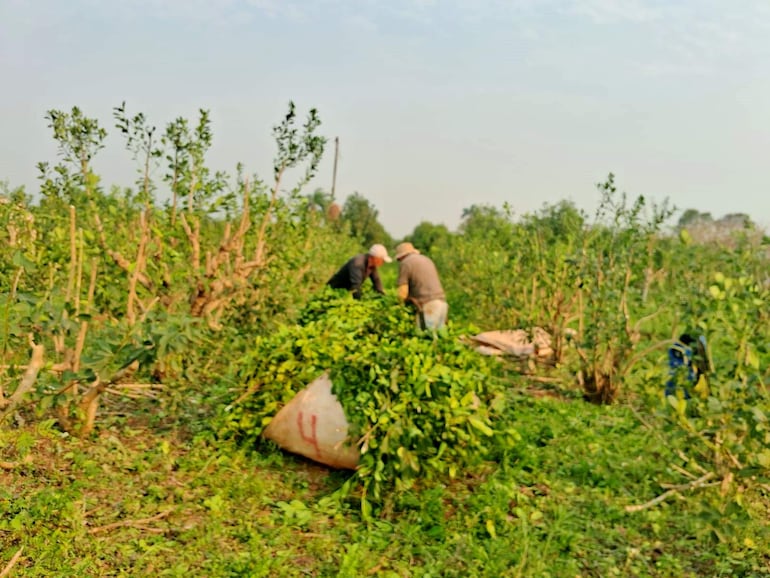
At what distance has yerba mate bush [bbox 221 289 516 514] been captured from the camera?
3932 millimetres

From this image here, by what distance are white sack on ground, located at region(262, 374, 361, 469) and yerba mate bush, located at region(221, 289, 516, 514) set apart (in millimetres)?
77

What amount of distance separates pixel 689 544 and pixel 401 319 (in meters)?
2.55

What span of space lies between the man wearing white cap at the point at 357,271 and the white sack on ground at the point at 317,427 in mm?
3227

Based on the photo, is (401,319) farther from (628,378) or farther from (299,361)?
(628,378)

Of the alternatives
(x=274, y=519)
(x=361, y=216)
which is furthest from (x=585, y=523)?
(x=361, y=216)

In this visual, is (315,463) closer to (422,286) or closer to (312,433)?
(312,433)

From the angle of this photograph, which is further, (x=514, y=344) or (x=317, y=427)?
(x=514, y=344)

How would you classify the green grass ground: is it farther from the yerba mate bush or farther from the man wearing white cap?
the man wearing white cap

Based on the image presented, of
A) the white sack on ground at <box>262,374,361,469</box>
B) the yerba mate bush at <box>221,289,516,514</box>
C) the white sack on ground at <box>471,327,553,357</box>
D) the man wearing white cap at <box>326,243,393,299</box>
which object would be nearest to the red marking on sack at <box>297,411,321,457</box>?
the white sack on ground at <box>262,374,361,469</box>

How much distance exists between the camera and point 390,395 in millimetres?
4043

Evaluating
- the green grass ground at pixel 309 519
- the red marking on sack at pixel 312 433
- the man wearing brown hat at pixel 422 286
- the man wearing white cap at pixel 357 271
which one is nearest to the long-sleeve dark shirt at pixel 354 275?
the man wearing white cap at pixel 357 271

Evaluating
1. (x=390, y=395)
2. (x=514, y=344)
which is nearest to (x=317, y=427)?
(x=390, y=395)

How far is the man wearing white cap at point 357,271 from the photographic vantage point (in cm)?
758

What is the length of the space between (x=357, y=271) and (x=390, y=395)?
11.9ft
